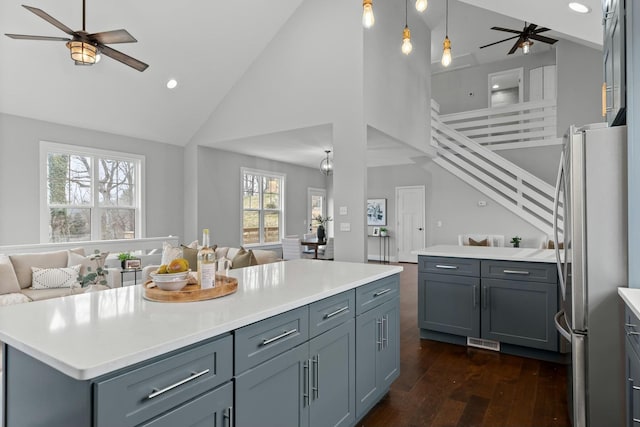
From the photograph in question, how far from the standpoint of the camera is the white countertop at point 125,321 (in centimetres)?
102

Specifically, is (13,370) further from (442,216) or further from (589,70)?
(589,70)

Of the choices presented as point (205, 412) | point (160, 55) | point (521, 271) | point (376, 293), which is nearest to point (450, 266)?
point (521, 271)

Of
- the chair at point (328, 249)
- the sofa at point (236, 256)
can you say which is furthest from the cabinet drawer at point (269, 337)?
the chair at point (328, 249)

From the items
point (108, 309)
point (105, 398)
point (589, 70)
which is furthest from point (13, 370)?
point (589, 70)

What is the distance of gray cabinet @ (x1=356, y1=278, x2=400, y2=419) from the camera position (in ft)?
7.05

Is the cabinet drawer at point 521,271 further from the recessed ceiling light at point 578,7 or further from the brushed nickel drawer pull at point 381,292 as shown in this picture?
the recessed ceiling light at point 578,7

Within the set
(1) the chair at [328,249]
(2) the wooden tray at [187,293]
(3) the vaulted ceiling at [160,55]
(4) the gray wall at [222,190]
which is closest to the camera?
(2) the wooden tray at [187,293]

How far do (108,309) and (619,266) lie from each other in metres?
2.50

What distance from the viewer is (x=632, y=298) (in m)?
1.65

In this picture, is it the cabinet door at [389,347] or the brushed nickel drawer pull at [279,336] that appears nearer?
the brushed nickel drawer pull at [279,336]

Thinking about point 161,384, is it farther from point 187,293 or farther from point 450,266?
point 450,266

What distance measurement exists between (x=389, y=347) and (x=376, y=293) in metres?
0.43

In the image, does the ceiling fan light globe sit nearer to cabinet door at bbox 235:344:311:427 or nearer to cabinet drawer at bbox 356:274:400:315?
cabinet drawer at bbox 356:274:400:315

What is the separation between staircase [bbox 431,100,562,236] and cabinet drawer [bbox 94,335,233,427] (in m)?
7.45
